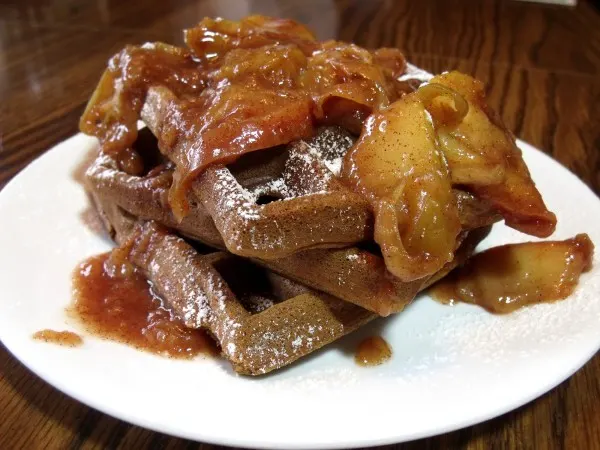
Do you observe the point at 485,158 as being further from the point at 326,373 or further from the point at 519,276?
the point at 326,373

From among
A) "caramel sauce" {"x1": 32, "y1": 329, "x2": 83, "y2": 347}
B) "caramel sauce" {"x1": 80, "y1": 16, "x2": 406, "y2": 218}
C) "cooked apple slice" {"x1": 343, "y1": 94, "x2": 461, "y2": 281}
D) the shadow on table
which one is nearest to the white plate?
"caramel sauce" {"x1": 32, "y1": 329, "x2": 83, "y2": 347}

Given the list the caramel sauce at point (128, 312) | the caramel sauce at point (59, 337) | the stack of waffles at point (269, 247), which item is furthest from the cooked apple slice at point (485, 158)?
the caramel sauce at point (59, 337)

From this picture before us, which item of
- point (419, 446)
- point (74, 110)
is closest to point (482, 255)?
point (419, 446)

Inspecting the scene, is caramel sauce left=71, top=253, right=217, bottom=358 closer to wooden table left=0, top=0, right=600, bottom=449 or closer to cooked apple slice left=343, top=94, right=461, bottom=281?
wooden table left=0, top=0, right=600, bottom=449

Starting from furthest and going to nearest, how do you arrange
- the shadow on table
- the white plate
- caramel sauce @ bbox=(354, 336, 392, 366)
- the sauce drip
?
the sauce drip → caramel sauce @ bbox=(354, 336, 392, 366) → the shadow on table → the white plate

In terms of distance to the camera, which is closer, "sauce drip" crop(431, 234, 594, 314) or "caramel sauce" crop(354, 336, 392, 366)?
"caramel sauce" crop(354, 336, 392, 366)

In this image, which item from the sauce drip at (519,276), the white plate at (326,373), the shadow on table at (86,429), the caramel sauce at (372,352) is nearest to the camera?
the white plate at (326,373)

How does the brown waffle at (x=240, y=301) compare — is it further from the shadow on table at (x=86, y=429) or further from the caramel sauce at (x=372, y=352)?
the shadow on table at (x=86, y=429)
